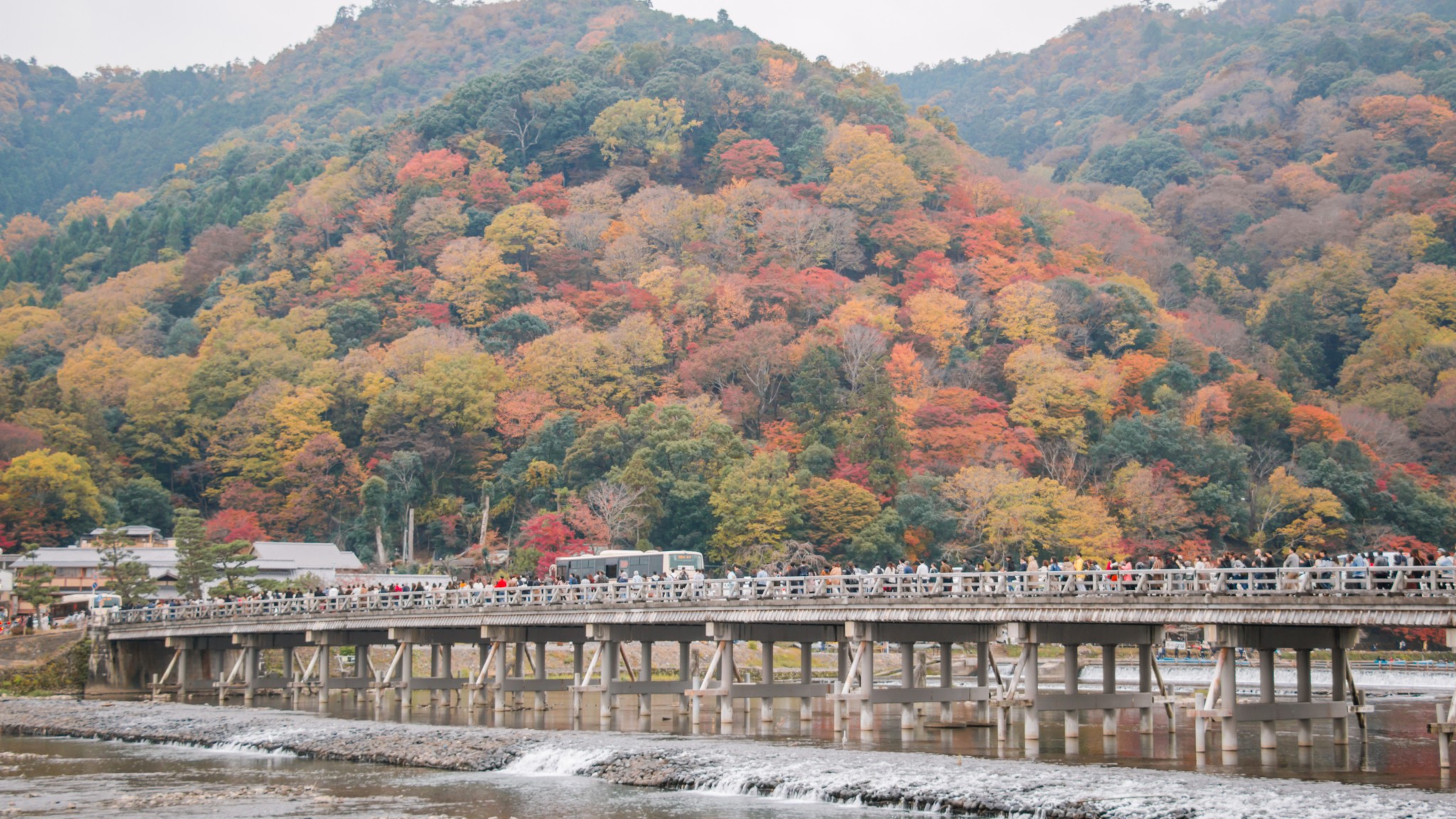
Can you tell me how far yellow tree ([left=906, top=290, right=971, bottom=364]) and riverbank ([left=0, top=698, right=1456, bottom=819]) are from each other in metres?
64.2

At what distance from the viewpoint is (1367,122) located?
146625 millimetres

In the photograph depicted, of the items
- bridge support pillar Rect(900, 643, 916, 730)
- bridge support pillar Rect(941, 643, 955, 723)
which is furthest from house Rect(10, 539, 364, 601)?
bridge support pillar Rect(900, 643, 916, 730)

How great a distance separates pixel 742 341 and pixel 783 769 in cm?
6917

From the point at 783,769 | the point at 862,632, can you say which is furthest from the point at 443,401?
the point at 783,769

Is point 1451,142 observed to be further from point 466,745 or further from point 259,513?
point 466,745

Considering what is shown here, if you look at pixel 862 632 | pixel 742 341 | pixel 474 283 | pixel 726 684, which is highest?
pixel 474 283

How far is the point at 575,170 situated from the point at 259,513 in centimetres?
5572

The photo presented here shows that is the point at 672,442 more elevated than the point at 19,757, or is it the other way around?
the point at 672,442

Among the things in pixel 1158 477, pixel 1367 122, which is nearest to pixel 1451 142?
pixel 1367 122

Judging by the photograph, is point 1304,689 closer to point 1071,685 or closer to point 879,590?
point 1071,685

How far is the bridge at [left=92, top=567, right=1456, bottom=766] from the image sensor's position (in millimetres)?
31938

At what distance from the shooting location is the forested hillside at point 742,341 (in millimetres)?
84312

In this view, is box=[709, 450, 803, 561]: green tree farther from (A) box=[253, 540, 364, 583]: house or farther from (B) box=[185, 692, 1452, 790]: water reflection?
(A) box=[253, 540, 364, 583]: house

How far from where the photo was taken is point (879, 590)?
131ft
